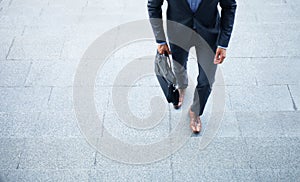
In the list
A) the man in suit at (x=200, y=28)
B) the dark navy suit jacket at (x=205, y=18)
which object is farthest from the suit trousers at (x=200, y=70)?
the dark navy suit jacket at (x=205, y=18)

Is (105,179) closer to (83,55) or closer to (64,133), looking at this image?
(64,133)

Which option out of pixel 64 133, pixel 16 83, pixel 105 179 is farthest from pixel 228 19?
pixel 16 83

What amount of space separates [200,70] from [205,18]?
47 centimetres

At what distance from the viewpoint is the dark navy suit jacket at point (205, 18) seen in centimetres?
212

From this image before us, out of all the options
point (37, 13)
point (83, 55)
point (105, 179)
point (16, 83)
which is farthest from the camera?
point (37, 13)

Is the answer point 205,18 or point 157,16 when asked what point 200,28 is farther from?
point 157,16

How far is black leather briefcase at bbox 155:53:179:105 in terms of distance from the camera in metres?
2.45

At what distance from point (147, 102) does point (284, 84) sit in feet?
5.01

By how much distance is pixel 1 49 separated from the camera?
3.67m

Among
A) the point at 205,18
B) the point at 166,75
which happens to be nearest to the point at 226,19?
the point at 205,18

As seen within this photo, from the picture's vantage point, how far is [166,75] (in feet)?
8.12

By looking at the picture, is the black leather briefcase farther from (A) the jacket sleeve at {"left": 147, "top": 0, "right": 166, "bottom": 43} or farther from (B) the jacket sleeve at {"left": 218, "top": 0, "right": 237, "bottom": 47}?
(B) the jacket sleeve at {"left": 218, "top": 0, "right": 237, "bottom": 47}

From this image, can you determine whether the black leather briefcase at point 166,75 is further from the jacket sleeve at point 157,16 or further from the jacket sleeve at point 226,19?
the jacket sleeve at point 226,19

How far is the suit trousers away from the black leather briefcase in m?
0.16
